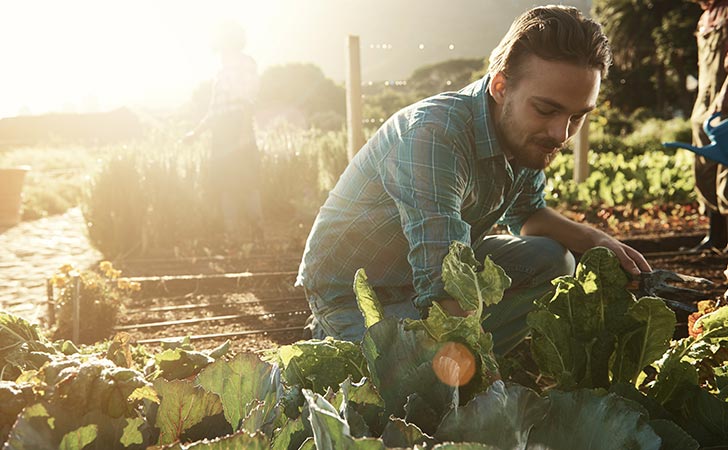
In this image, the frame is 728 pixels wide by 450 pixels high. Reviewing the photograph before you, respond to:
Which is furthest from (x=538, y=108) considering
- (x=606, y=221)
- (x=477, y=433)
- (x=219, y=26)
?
(x=606, y=221)

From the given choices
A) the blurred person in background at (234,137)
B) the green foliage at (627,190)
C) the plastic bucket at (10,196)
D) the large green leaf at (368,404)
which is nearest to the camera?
the large green leaf at (368,404)

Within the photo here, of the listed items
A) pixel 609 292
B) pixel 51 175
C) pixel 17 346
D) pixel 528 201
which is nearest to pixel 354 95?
pixel 528 201

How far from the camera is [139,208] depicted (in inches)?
250

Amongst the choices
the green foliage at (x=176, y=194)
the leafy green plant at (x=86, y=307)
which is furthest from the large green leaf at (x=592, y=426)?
the green foliage at (x=176, y=194)

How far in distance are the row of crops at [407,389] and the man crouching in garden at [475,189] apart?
0.62 metres

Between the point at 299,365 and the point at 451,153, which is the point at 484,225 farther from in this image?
the point at 299,365

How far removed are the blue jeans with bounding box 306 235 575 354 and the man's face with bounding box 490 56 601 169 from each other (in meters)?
0.62

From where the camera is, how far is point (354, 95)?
21.7 feet

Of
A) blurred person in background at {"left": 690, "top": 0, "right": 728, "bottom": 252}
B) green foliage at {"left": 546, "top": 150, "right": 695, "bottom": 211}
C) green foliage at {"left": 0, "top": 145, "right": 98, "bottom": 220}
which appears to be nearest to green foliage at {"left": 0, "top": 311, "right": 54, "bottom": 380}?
blurred person in background at {"left": 690, "top": 0, "right": 728, "bottom": 252}

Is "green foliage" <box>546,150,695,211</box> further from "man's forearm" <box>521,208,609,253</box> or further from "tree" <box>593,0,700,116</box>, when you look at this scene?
"tree" <box>593,0,700,116</box>

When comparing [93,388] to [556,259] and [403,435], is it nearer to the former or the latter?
[403,435]

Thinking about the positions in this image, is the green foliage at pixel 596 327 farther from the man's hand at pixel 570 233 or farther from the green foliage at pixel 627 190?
the green foliage at pixel 627 190

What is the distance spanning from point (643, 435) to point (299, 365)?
49cm

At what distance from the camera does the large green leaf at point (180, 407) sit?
2.54ft
